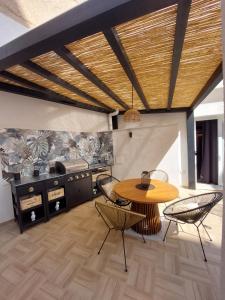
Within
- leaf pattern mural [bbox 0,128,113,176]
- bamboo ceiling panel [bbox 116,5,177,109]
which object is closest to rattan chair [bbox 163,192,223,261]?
bamboo ceiling panel [bbox 116,5,177,109]

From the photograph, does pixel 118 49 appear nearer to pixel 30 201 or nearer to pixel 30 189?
pixel 30 189

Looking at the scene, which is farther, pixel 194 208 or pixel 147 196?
pixel 147 196

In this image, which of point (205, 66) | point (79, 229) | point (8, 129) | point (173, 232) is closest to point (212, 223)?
point (173, 232)

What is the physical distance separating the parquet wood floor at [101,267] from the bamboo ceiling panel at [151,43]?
2.49 m

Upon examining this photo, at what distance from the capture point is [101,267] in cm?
195

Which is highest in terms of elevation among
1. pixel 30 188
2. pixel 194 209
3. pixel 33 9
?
pixel 33 9

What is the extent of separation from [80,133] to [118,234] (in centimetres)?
280

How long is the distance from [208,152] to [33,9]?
5.56 metres

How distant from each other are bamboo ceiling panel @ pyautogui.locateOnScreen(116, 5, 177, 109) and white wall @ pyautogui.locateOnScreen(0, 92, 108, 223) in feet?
7.00

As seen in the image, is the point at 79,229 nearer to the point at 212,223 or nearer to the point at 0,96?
the point at 212,223

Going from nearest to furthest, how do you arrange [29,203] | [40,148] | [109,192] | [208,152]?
[29,203], [109,192], [40,148], [208,152]

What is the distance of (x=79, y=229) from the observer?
9.12ft

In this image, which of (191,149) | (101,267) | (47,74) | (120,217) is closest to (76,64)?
(47,74)

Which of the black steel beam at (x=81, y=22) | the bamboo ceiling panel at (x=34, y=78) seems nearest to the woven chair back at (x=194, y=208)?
the black steel beam at (x=81, y=22)
